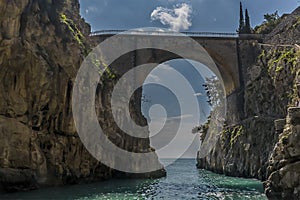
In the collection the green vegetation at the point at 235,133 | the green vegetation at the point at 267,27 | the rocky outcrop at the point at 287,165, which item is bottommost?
the rocky outcrop at the point at 287,165

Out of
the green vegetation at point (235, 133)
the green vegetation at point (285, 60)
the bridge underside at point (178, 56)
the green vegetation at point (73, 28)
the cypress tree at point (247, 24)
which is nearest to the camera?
the green vegetation at point (73, 28)

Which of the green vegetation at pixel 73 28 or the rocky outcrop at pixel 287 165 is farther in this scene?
the green vegetation at pixel 73 28

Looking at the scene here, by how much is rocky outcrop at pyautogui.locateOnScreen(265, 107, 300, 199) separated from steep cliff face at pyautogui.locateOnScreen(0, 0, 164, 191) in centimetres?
1438

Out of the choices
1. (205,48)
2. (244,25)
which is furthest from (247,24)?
(205,48)

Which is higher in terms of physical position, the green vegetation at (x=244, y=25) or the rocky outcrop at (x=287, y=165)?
the green vegetation at (x=244, y=25)

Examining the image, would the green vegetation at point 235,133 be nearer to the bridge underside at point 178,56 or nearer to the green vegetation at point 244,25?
the bridge underside at point 178,56

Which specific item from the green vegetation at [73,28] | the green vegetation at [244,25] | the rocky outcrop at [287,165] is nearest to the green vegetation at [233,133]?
the green vegetation at [244,25]

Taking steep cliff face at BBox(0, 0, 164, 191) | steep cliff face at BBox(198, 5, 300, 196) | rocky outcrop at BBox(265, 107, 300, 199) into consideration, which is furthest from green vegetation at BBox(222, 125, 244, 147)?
rocky outcrop at BBox(265, 107, 300, 199)

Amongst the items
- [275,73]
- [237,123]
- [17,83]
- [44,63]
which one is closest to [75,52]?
[44,63]

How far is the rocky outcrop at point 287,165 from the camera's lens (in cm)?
1507

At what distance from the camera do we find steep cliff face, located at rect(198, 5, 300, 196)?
31342 mm

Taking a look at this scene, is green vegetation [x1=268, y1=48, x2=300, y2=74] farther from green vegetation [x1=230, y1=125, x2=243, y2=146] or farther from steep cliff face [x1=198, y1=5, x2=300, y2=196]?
green vegetation [x1=230, y1=125, x2=243, y2=146]

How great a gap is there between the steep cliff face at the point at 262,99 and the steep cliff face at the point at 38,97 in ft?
52.8

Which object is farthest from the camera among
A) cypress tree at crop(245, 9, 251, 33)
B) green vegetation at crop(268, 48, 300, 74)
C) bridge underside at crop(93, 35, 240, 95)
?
cypress tree at crop(245, 9, 251, 33)
